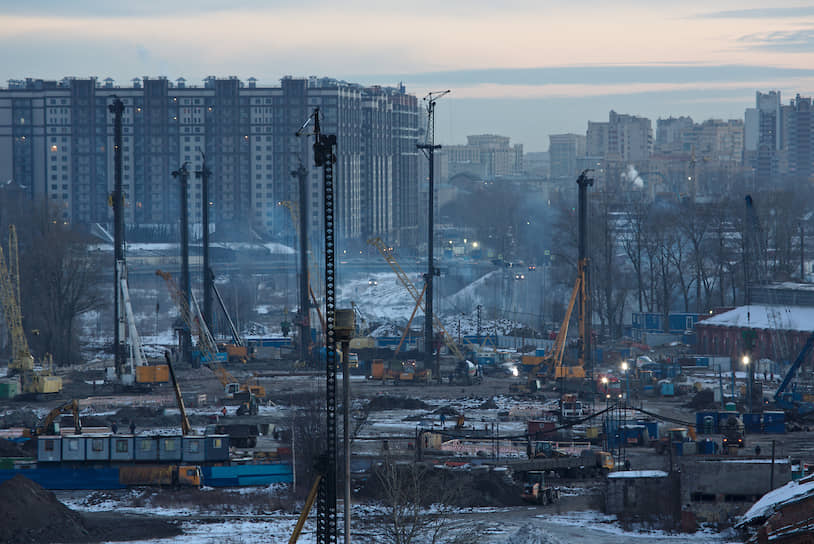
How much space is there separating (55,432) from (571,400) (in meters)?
12.0

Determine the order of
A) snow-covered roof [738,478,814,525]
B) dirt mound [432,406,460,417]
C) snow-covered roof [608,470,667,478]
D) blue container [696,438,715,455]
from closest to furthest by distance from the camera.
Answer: snow-covered roof [738,478,814,525] → snow-covered roof [608,470,667,478] → blue container [696,438,715,455] → dirt mound [432,406,460,417]

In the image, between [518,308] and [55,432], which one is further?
[518,308]

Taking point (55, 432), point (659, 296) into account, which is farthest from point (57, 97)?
point (55, 432)

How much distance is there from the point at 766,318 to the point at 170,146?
56620 mm

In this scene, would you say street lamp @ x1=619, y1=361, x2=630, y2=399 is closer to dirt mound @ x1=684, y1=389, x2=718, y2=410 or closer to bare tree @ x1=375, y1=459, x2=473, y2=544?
dirt mound @ x1=684, y1=389, x2=718, y2=410

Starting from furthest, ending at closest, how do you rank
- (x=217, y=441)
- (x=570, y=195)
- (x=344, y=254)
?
1. (x=570, y=195)
2. (x=344, y=254)
3. (x=217, y=441)

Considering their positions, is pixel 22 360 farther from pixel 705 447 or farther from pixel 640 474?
pixel 640 474

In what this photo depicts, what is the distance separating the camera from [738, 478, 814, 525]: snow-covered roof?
1616cm

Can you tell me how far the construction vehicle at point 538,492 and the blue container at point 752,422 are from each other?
8361 mm

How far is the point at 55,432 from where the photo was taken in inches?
1073

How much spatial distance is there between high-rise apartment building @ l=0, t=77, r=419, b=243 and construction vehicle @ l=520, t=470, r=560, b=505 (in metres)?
66.3

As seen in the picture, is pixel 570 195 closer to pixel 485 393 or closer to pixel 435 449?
pixel 485 393

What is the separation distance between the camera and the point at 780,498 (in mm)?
16609

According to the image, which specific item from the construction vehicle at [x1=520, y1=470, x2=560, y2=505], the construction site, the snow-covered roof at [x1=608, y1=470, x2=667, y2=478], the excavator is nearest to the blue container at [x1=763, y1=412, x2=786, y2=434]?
the construction site
